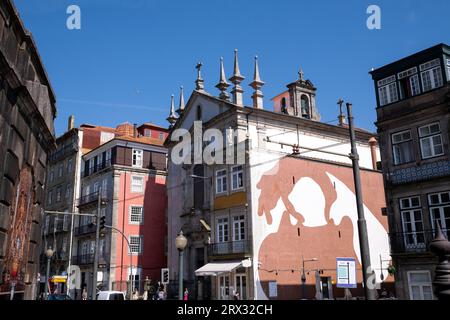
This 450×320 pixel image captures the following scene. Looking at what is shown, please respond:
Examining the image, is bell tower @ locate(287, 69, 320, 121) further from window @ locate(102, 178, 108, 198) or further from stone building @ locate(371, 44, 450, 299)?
window @ locate(102, 178, 108, 198)

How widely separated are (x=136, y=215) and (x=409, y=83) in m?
31.9

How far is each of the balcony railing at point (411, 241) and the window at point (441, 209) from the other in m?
0.31

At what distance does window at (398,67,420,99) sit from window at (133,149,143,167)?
3186 cm

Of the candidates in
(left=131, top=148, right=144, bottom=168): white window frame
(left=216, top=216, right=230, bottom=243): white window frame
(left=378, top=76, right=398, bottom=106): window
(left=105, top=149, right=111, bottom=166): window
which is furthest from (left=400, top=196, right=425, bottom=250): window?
(left=105, top=149, right=111, bottom=166): window

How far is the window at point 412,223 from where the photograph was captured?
74.2ft

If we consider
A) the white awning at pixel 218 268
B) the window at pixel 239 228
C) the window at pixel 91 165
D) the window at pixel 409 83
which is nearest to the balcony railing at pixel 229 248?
the window at pixel 239 228

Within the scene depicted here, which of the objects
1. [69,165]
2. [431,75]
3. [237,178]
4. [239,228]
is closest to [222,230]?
[239,228]

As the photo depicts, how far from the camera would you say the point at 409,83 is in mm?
24547

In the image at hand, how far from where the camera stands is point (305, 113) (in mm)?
40625

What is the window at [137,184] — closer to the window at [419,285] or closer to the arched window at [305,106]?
the arched window at [305,106]

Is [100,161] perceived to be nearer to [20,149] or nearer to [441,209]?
[441,209]
